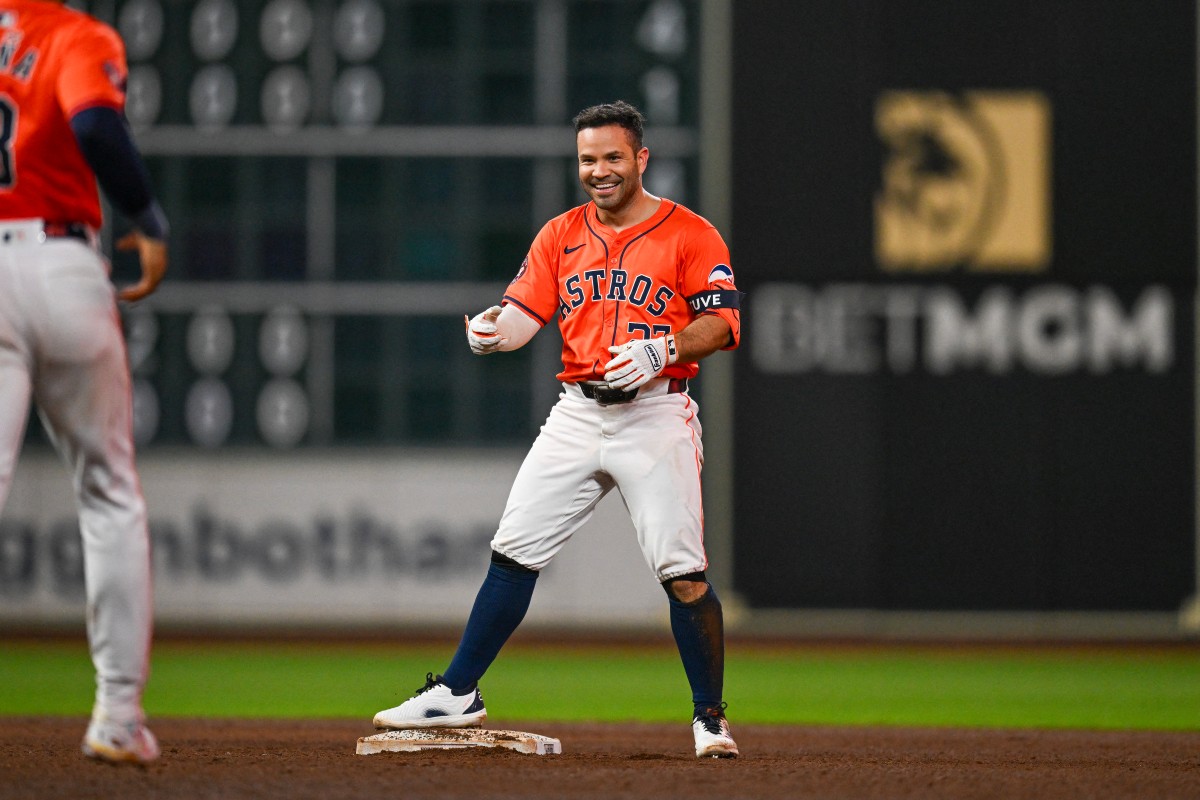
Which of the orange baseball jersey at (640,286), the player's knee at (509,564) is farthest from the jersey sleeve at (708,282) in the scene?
the player's knee at (509,564)

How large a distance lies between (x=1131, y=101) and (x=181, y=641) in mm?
7815

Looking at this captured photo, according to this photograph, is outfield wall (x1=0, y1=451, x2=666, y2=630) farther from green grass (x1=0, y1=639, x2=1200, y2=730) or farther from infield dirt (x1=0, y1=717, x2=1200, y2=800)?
infield dirt (x1=0, y1=717, x2=1200, y2=800)

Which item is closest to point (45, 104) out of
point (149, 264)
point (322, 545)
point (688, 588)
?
point (149, 264)

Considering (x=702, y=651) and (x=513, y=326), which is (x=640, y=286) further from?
(x=702, y=651)

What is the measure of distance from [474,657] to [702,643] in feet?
2.16

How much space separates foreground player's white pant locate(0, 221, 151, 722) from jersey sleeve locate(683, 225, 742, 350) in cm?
164

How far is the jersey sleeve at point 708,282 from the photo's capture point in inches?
177

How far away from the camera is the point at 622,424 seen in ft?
14.8

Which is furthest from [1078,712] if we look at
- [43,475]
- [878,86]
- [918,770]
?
[43,475]

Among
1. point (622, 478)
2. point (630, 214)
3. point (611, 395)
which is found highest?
point (630, 214)

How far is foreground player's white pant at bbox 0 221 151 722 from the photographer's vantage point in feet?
11.5

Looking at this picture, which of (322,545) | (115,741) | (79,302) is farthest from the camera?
(322,545)

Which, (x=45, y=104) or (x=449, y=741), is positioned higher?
(x=45, y=104)

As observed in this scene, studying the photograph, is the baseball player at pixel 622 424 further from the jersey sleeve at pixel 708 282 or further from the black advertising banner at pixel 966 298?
the black advertising banner at pixel 966 298
